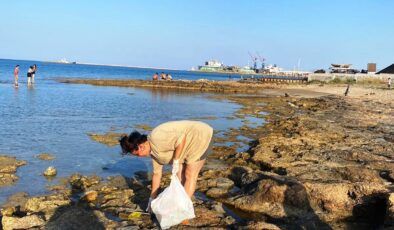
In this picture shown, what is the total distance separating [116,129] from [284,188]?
9982 mm

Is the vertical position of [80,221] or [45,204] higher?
[80,221]

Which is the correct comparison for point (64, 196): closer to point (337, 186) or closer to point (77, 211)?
point (77, 211)

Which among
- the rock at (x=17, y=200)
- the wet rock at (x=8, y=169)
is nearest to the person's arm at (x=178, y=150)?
the rock at (x=17, y=200)

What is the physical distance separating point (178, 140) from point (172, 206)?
0.82 m

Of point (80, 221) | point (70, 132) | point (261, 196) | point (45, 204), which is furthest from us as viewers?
point (70, 132)

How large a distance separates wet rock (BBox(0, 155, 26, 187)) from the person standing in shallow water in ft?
13.0

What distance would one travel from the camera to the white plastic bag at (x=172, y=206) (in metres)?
5.04

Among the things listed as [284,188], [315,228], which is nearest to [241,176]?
[284,188]

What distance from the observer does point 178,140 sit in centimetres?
515

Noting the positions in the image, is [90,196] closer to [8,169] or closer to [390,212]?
[8,169]

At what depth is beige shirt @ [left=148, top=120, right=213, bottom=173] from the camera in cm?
508

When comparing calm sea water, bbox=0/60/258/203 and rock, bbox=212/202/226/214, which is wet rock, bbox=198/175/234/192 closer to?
rock, bbox=212/202/226/214

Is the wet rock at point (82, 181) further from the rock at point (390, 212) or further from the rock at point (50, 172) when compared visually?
the rock at point (390, 212)

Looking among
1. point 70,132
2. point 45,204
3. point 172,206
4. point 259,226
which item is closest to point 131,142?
point 172,206
